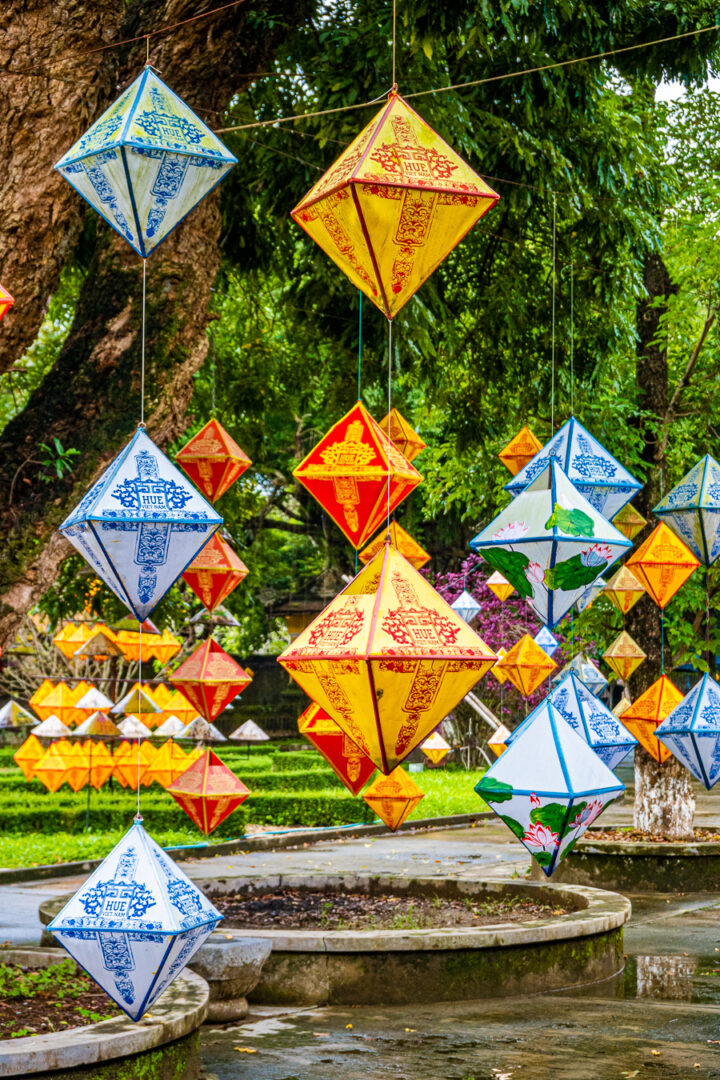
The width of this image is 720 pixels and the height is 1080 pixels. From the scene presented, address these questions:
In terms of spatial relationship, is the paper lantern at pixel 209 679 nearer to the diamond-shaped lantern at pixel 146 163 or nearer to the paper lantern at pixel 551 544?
the paper lantern at pixel 551 544

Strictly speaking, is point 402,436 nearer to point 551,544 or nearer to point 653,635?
point 551,544

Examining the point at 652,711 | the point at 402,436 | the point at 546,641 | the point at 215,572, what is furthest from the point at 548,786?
the point at 546,641

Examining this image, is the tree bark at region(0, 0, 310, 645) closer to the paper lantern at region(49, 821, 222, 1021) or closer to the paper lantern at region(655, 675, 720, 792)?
the paper lantern at region(49, 821, 222, 1021)

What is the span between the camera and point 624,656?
1294 cm

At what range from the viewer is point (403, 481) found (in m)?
7.84

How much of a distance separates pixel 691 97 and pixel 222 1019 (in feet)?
36.0

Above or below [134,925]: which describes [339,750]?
above

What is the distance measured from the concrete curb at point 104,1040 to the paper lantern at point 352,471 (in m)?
2.79

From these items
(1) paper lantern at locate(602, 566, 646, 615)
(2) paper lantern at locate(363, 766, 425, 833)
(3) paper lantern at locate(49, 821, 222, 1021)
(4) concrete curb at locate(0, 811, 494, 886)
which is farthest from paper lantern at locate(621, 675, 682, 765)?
(3) paper lantern at locate(49, 821, 222, 1021)

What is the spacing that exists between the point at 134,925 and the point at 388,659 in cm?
139

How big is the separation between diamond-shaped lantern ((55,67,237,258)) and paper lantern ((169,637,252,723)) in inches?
185

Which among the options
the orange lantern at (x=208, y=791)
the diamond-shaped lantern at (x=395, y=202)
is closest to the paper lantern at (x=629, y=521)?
the orange lantern at (x=208, y=791)

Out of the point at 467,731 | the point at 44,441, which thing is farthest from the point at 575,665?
the point at 467,731

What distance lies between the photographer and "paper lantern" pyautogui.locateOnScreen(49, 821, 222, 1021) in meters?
4.71
